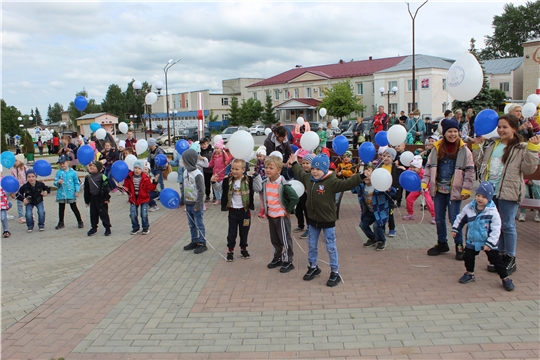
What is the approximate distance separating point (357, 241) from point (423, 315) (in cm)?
292

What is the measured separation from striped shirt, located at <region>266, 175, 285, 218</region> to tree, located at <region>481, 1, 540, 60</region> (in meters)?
72.9

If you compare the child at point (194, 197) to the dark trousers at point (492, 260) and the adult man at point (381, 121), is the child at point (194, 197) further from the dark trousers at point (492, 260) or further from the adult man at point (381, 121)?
the adult man at point (381, 121)

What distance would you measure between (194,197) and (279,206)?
169cm

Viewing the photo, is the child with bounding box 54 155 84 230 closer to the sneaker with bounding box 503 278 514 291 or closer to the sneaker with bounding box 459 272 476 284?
the sneaker with bounding box 459 272 476 284

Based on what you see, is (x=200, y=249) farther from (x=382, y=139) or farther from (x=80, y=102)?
(x=80, y=102)

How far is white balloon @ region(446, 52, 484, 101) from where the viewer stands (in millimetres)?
6227

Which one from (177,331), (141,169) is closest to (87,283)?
(177,331)

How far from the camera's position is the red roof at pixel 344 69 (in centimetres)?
5484

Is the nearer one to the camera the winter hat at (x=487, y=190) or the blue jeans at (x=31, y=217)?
the winter hat at (x=487, y=190)

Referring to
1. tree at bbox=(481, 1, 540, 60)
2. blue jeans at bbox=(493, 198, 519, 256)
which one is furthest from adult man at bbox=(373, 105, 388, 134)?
tree at bbox=(481, 1, 540, 60)

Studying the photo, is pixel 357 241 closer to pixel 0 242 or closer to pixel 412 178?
pixel 412 178

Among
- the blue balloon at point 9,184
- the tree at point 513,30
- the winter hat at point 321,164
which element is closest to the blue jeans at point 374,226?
the winter hat at point 321,164

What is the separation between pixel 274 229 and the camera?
6.15 metres

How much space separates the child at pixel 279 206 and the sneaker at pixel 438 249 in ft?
Answer: 7.06
